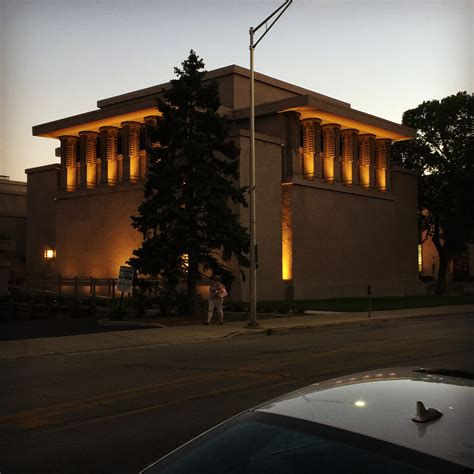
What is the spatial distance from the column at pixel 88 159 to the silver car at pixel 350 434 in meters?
39.4

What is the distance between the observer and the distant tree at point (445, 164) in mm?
47031

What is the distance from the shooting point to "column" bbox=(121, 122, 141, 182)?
127 feet

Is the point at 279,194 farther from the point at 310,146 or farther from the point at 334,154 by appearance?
the point at 334,154

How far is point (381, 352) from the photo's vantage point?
14180mm

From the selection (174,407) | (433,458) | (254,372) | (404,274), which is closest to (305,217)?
(404,274)

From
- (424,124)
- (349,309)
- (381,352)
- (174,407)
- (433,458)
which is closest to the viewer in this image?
(433,458)

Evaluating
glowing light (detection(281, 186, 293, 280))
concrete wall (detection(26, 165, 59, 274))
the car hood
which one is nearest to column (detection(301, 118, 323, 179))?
glowing light (detection(281, 186, 293, 280))

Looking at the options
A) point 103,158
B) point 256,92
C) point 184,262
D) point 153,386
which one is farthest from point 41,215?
point 153,386

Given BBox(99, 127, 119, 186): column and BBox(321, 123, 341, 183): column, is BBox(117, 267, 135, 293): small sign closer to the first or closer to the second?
BBox(99, 127, 119, 186): column

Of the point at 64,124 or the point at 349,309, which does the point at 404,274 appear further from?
the point at 64,124

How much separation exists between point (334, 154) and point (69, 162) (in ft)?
56.2

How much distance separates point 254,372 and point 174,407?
10.3 feet

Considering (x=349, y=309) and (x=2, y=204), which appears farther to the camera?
(x=2, y=204)

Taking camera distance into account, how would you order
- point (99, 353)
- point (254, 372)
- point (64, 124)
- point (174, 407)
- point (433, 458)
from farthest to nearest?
point (64, 124), point (99, 353), point (254, 372), point (174, 407), point (433, 458)
